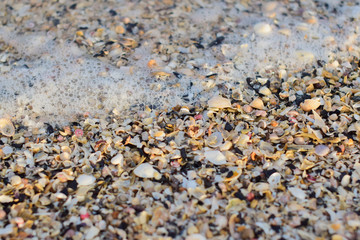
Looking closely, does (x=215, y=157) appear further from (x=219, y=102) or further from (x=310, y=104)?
(x=310, y=104)

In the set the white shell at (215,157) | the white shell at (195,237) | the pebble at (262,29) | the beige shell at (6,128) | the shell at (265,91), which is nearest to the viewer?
the white shell at (195,237)

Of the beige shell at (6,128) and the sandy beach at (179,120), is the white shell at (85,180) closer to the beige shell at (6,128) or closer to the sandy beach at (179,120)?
the sandy beach at (179,120)

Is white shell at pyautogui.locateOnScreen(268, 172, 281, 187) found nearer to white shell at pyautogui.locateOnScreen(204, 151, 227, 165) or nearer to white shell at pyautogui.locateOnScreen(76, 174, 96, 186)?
white shell at pyautogui.locateOnScreen(204, 151, 227, 165)

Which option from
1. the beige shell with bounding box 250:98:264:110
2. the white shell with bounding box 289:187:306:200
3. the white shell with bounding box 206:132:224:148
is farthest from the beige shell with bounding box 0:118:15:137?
the white shell with bounding box 289:187:306:200

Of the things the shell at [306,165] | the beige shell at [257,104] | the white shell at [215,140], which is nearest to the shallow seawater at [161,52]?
the beige shell at [257,104]

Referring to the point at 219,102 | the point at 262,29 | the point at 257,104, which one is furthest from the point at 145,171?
the point at 262,29

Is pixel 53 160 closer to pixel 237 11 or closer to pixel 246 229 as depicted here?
pixel 246 229
